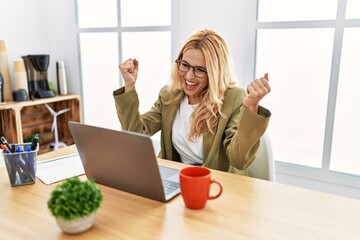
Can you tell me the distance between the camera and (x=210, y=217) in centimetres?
85

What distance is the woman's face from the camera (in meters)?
1.46

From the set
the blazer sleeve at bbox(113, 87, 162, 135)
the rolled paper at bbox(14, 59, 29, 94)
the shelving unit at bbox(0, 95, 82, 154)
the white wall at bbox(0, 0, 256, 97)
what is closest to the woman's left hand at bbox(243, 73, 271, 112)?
the blazer sleeve at bbox(113, 87, 162, 135)

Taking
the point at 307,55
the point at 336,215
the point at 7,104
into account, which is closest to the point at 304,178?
the point at 307,55

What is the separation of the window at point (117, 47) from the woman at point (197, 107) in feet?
3.19

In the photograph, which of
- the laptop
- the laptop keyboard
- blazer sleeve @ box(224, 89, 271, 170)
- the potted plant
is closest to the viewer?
the potted plant

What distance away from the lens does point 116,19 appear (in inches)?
106

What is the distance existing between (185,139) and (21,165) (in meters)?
0.70

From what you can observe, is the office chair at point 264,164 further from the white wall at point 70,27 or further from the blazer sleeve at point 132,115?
the white wall at point 70,27

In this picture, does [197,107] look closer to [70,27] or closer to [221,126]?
[221,126]

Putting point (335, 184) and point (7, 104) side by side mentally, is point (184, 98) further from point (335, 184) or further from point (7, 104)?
point (7, 104)

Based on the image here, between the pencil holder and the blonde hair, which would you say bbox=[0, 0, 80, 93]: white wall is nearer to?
the blonde hair

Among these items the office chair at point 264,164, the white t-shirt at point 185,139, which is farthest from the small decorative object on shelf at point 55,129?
the office chair at point 264,164

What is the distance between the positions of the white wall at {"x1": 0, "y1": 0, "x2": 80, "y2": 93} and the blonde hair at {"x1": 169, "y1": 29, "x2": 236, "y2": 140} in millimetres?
1828

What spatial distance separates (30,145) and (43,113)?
2116 mm
